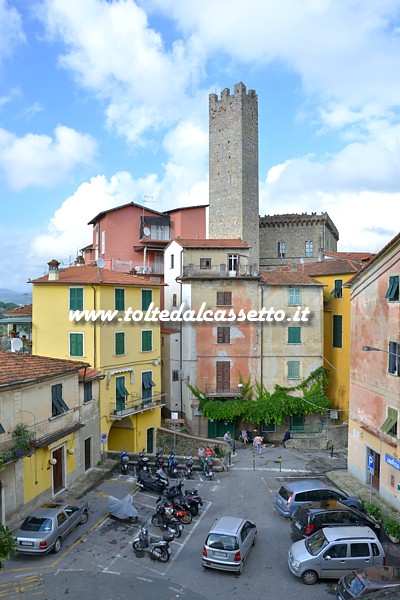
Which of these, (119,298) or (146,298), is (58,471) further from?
(146,298)

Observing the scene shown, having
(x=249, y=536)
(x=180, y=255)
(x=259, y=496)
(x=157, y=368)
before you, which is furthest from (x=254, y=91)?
(x=249, y=536)

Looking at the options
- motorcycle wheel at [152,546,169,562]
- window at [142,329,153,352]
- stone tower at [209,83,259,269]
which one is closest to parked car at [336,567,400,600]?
motorcycle wheel at [152,546,169,562]

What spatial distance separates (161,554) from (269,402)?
21476 millimetres

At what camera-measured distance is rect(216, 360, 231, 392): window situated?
36281 mm

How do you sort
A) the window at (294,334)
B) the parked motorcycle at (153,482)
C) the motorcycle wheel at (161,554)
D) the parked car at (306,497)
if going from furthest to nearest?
the window at (294,334) → the parked motorcycle at (153,482) → the parked car at (306,497) → the motorcycle wheel at (161,554)

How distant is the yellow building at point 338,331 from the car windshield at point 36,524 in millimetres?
26922

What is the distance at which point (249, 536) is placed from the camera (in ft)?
52.0

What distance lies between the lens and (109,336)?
29.4 meters

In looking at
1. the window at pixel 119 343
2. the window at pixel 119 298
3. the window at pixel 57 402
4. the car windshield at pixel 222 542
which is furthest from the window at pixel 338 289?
the car windshield at pixel 222 542

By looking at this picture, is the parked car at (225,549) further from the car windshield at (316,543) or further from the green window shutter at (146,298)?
the green window shutter at (146,298)

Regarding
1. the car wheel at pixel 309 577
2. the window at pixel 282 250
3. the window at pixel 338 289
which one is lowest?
the car wheel at pixel 309 577

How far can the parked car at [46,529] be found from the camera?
15.2m

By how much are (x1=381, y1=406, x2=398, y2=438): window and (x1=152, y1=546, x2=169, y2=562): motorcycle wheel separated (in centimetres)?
1082

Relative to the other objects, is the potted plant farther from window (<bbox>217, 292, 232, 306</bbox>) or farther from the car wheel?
window (<bbox>217, 292, 232, 306</bbox>)
